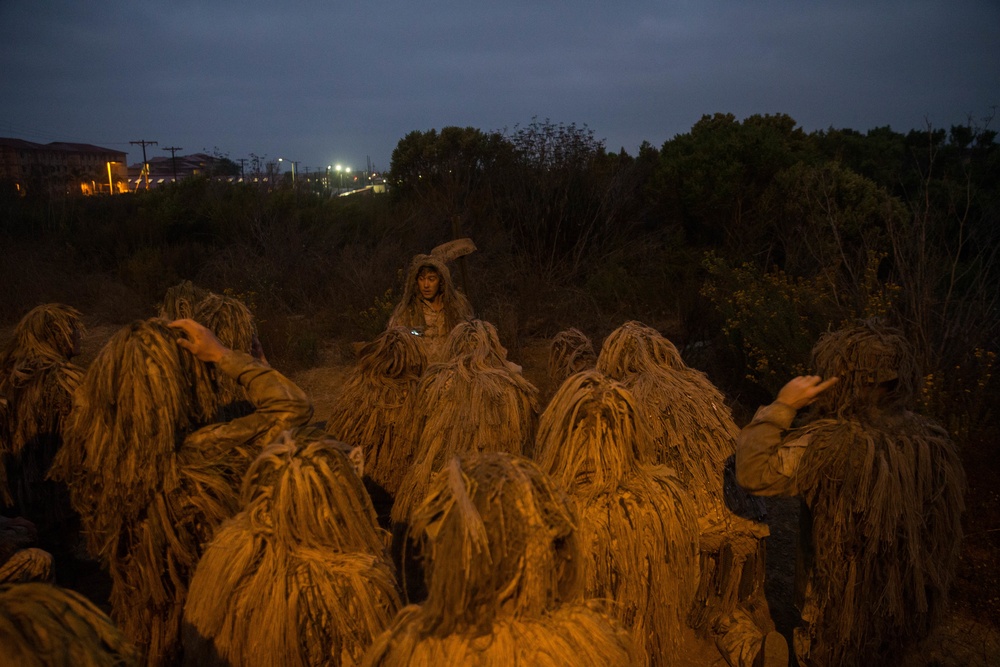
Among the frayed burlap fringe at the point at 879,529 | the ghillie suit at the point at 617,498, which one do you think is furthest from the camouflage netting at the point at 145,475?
the frayed burlap fringe at the point at 879,529

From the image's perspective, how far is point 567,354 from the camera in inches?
181

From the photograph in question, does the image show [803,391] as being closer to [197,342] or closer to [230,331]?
[197,342]

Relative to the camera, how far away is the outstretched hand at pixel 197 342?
9.02ft

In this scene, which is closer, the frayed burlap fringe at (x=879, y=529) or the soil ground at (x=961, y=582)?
the frayed burlap fringe at (x=879, y=529)

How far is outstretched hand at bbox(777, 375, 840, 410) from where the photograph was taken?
8.81 ft

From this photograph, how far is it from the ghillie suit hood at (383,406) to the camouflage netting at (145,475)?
1449 mm

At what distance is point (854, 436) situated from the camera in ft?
8.63

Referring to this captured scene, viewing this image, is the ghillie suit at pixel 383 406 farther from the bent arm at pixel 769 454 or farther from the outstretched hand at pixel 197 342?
the bent arm at pixel 769 454

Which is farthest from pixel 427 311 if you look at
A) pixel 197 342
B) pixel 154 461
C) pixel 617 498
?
pixel 617 498

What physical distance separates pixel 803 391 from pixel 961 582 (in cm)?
278

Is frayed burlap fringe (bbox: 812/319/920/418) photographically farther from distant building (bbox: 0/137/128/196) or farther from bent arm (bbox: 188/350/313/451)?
distant building (bbox: 0/137/128/196)

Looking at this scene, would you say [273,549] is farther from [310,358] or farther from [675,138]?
[675,138]

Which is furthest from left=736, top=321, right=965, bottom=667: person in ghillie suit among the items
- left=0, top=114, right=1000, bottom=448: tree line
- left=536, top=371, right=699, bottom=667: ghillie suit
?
left=0, top=114, right=1000, bottom=448: tree line

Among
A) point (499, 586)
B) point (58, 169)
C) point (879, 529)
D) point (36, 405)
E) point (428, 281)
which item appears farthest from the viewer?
point (58, 169)
